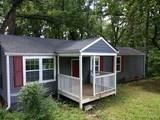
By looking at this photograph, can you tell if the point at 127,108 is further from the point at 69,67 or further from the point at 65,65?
the point at 65,65

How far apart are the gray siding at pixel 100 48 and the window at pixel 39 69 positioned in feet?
8.79

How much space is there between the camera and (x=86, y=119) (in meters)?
8.41

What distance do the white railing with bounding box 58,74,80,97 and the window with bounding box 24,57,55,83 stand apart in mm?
679

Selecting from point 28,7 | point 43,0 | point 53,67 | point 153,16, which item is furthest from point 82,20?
point 53,67

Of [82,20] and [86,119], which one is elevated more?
[82,20]

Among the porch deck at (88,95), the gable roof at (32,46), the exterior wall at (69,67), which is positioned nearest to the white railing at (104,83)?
the porch deck at (88,95)

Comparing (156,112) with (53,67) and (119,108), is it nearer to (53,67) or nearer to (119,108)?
(119,108)

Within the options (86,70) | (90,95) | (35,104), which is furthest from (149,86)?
(35,104)

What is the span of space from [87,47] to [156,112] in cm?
483

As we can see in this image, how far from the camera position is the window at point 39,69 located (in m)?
10.3

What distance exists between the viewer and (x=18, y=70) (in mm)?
9875

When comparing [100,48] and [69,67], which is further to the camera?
[69,67]

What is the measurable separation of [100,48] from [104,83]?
219 cm

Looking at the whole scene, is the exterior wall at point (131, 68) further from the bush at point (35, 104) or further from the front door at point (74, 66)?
the bush at point (35, 104)
